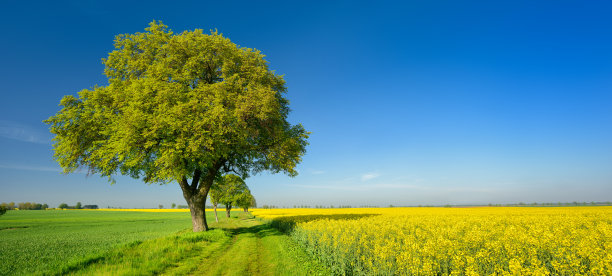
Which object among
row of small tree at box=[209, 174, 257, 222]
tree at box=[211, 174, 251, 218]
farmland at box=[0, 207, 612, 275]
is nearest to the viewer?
farmland at box=[0, 207, 612, 275]

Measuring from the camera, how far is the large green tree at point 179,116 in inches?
656

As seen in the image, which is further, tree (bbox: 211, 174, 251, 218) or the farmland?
tree (bbox: 211, 174, 251, 218)

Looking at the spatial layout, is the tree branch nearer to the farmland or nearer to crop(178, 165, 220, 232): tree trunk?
Answer: crop(178, 165, 220, 232): tree trunk

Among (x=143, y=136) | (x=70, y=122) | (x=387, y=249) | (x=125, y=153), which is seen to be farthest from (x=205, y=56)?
(x=387, y=249)

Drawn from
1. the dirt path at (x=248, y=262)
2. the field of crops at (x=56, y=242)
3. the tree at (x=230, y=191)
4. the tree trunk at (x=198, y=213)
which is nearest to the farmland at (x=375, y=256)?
the dirt path at (x=248, y=262)

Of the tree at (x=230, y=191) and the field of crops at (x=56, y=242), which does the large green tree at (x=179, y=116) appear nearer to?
the field of crops at (x=56, y=242)

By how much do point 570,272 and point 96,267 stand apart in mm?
16104

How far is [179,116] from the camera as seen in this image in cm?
1639

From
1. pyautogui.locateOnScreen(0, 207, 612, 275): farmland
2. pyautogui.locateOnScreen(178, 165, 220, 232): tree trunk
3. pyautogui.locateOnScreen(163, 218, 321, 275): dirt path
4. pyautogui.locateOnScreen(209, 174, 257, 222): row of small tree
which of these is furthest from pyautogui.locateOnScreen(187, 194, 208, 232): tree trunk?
pyautogui.locateOnScreen(209, 174, 257, 222): row of small tree

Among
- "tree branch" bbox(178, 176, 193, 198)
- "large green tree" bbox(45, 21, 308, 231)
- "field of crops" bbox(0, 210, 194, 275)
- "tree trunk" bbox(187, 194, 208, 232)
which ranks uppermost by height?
"large green tree" bbox(45, 21, 308, 231)

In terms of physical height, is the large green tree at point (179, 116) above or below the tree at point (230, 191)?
above

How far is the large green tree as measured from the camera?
16672mm

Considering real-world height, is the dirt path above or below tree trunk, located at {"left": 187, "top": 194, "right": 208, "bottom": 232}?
below

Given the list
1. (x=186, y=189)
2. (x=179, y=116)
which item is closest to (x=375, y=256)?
(x=179, y=116)
